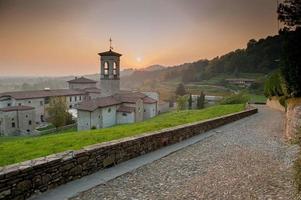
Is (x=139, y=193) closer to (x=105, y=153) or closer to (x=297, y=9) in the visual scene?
(x=105, y=153)

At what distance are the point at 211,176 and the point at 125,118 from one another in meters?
37.1

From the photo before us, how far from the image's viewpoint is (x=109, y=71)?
43.7m

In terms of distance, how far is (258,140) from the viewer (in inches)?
485

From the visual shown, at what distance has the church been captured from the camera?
129 ft

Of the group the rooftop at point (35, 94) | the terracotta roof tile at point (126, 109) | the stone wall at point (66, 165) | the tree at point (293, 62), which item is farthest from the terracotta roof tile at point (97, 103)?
the stone wall at point (66, 165)

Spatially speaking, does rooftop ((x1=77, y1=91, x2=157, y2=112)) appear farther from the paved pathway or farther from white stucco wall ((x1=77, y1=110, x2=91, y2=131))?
the paved pathway

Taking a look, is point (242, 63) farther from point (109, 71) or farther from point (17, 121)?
point (17, 121)

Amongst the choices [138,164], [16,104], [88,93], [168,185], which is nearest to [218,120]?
[138,164]

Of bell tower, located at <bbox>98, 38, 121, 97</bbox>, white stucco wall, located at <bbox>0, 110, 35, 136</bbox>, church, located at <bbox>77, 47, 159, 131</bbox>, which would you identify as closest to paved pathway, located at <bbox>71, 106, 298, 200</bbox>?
church, located at <bbox>77, 47, 159, 131</bbox>

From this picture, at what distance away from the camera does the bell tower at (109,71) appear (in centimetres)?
4272

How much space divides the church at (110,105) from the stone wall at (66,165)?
30.6 m

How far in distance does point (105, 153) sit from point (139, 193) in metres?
1.96

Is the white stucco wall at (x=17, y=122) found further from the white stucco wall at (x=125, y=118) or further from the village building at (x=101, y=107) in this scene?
the white stucco wall at (x=125, y=118)

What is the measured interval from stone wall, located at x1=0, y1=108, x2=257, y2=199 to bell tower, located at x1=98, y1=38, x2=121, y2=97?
34184mm
